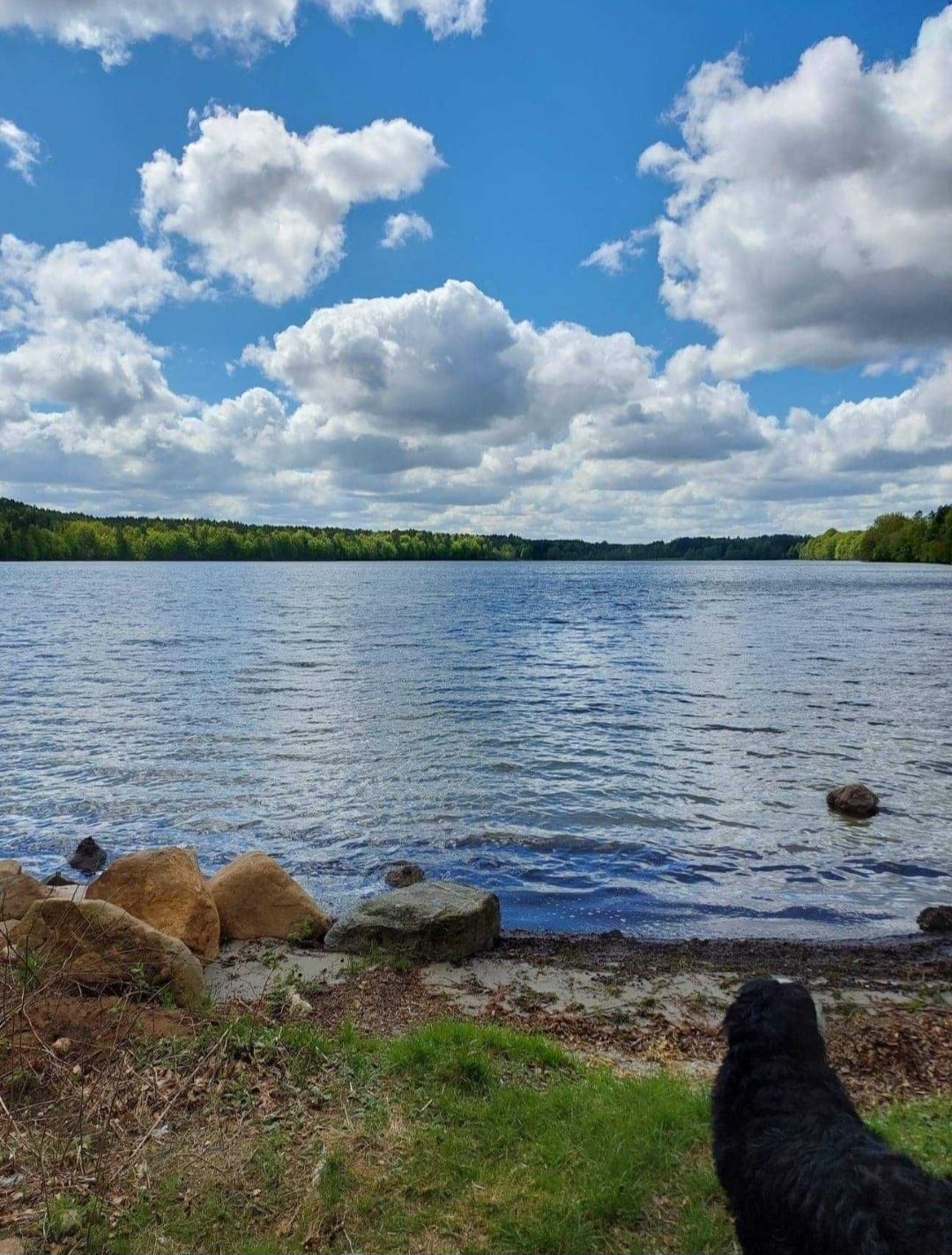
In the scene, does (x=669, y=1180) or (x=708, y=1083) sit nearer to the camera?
(x=669, y=1180)

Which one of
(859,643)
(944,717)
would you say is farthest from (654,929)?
(859,643)

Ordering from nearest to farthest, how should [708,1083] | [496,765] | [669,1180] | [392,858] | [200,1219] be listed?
[200,1219] → [669,1180] → [708,1083] → [392,858] → [496,765]

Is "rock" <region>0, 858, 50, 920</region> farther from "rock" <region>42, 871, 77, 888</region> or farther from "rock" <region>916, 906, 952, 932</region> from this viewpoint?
"rock" <region>916, 906, 952, 932</region>

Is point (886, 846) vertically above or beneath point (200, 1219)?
beneath

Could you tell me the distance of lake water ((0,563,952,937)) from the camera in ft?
44.3

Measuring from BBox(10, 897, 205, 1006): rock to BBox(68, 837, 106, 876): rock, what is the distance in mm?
6444

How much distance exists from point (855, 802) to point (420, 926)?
10836mm

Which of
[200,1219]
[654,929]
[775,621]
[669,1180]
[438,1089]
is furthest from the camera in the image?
[775,621]

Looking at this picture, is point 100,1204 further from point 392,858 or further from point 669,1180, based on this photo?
point 392,858

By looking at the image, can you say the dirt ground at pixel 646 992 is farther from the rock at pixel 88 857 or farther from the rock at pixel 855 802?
the rock at pixel 855 802

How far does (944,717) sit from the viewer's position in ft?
86.6

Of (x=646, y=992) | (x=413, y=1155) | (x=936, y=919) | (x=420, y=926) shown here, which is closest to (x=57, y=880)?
(x=420, y=926)

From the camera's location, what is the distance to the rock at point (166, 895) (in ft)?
31.6

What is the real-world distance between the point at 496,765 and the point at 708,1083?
46.5 feet
